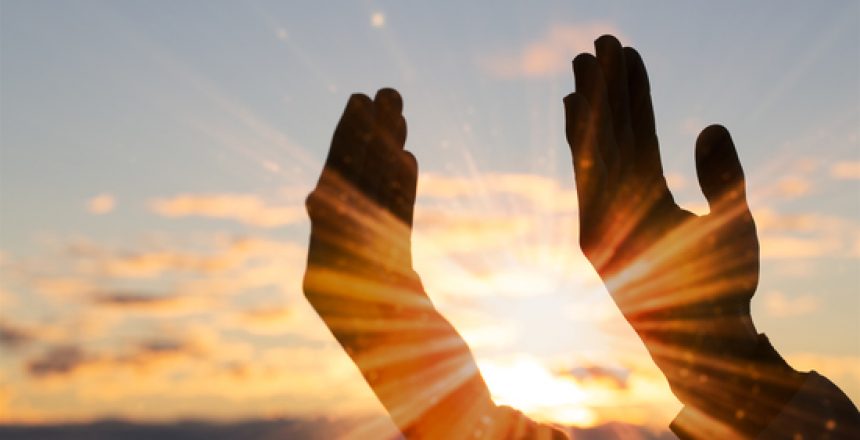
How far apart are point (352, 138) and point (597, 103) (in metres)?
3.03

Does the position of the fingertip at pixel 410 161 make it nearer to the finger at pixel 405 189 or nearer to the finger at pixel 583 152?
the finger at pixel 405 189

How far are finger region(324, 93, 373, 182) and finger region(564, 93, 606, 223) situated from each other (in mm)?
2231

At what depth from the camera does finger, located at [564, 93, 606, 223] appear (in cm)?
920

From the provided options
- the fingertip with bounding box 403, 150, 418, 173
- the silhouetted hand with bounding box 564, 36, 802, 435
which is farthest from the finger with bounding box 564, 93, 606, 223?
the fingertip with bounding box 403, 150, 418, 173

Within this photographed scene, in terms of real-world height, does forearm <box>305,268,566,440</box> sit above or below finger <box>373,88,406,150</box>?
below

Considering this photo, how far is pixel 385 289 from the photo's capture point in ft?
26.2

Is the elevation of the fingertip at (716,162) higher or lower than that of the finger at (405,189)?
higher

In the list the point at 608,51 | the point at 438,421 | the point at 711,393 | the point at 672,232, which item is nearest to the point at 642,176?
the point at 672,232

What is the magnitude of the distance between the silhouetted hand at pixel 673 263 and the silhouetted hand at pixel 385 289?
5.99 ft

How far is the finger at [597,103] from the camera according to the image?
31.3 ft

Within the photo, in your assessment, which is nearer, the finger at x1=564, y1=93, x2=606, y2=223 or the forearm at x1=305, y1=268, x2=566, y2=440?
the forearm at x1=305, y1=268, x2=566, y2=440

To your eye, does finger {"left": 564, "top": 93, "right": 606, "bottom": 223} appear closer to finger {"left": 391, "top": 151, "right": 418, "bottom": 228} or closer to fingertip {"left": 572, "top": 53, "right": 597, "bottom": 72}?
fingertip {"left": 572, "top": 53, "right": 597, "bottom": 72}

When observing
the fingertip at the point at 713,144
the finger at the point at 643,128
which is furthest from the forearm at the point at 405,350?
the fingertip at the point at 713,144

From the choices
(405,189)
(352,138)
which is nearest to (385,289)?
(405,189)
